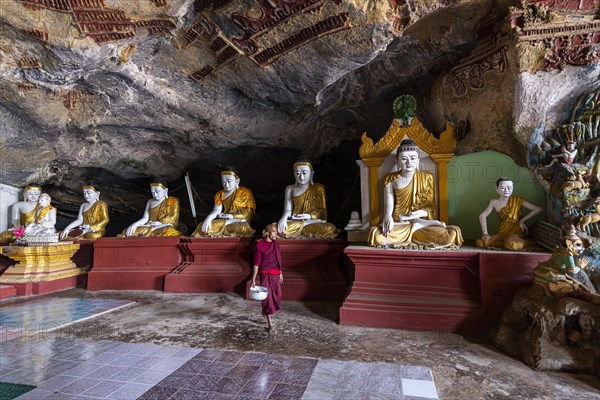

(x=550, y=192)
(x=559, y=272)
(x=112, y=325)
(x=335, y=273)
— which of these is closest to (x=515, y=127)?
(x=550, y=192)

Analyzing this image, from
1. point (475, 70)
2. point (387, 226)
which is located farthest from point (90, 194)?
point (475, 70)

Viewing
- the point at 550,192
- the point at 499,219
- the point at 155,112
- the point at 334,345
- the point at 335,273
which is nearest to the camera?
the point at 334,345

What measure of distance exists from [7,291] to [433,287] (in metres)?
7.30

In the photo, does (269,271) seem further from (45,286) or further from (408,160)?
(45,286)

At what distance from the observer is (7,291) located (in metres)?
6.10

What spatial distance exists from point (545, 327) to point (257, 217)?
9.72 metres

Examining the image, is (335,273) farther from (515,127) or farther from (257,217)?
(257,217)

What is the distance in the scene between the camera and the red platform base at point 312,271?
18.6 ft

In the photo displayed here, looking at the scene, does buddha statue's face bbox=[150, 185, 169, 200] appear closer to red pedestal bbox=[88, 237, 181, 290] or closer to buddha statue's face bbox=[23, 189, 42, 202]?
red pedestal bbox=[88, 237, 181, 290]

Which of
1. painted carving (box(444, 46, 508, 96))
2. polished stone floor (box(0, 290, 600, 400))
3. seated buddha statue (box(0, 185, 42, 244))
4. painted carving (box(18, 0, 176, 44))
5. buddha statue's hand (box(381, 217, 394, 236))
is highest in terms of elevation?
painted carving (box(18, 0, 176, 44))

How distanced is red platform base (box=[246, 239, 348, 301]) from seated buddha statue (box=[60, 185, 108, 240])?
4270 mm

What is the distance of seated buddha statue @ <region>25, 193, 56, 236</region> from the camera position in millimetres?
7245

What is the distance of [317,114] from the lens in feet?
24.0

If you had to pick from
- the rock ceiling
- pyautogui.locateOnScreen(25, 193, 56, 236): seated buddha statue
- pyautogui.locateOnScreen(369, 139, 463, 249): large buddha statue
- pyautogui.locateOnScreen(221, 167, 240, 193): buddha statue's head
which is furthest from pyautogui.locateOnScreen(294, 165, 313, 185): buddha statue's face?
pyautogui.locateOnScreen(25, 193, 56, 236): seated buddha statue
